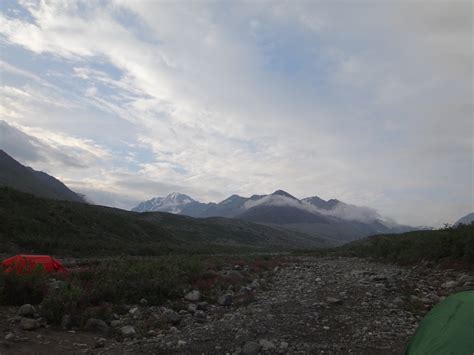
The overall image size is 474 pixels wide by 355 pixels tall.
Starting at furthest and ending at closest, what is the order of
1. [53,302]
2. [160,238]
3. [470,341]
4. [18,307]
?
1. [160,238]
2. [18,307]
3. [53,302]
4. [470,341]

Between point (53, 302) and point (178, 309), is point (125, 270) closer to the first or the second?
point (178, 309)

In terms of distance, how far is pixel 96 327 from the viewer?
9.30 meters

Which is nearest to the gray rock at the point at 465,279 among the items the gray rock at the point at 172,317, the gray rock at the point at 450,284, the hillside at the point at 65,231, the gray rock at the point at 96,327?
the gray rock at the point at 450,284

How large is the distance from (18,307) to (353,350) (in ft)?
28.0

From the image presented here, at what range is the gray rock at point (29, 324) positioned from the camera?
8.63 meters

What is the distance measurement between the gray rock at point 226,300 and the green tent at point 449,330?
6.68 m

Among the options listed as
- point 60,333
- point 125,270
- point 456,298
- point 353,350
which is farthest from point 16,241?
point 456,298

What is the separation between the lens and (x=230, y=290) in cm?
1458

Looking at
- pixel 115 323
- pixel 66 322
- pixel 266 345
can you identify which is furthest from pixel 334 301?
pixel 66 322

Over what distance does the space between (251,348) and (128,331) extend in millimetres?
3039

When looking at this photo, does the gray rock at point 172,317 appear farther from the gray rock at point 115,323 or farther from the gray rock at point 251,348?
the gray rock at point 251,348

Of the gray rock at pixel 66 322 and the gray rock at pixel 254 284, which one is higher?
the gray rock at pixel 254 284

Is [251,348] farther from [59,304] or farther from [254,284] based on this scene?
[254,284]

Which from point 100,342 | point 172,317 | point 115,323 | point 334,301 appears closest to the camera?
point 100,342
